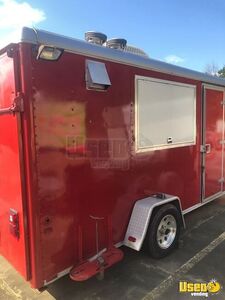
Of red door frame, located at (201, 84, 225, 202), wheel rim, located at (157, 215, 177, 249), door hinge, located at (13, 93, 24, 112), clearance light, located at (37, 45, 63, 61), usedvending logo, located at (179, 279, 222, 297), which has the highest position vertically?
clearance light, located at (37, 45, 63, 61)

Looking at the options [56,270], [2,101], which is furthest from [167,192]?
[2,101]

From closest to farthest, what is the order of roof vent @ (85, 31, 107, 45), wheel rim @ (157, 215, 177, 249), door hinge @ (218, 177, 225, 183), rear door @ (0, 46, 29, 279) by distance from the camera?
rear door @ (0, 46, 29, 279)
roof vent @ (85, 31, 107, 45)
wheel rim @ (157, 215, 177, 249)
door hinge @ (218, 177, 225, 183)

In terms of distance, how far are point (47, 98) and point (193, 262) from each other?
284 cm

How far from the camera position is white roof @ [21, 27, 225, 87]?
2.56 m

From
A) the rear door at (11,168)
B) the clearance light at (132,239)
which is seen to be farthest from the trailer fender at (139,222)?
the rear door at (11,168)

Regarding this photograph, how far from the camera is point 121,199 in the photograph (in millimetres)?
3588

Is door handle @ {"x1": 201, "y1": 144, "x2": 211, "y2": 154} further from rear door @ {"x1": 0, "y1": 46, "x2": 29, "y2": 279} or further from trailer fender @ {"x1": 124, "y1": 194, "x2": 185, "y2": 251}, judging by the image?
rear door @ {"x1": 0, "y1": 46, "x2": 29, "y2": 279}

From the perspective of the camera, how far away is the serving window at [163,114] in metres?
Result: 3.71

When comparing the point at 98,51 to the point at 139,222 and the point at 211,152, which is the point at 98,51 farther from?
the point at 211,152

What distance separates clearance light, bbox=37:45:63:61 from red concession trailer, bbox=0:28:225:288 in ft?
0.03

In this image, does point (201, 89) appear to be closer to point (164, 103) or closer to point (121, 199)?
point (164, 103)

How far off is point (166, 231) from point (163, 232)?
0.08 metres

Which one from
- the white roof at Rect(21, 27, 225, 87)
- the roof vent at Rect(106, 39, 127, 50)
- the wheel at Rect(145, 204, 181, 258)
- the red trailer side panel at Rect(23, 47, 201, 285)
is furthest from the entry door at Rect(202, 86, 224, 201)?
the roof vent at Rect(106, 39, 127, 50)

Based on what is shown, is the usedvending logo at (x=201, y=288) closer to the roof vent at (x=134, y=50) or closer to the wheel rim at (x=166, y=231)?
the wheel rim at (x=166, y=231)
